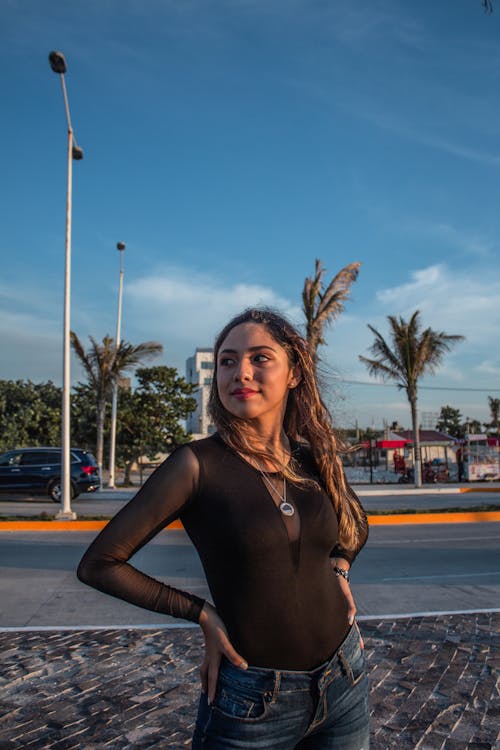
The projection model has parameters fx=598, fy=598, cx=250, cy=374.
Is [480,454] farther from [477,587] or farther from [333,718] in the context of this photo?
[333,718]

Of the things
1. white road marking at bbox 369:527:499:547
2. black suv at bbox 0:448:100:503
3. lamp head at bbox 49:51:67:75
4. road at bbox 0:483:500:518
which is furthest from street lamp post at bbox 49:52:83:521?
white road marking at bbox 369:527:499:547

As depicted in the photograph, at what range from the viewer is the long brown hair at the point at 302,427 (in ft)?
5.57

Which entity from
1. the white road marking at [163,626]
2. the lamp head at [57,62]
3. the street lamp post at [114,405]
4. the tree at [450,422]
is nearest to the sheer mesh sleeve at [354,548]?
the white road marking at [163,626]

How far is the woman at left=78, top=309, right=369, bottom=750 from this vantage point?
4.80ft

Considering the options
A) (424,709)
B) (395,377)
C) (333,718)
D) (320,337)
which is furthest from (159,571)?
(395,377)

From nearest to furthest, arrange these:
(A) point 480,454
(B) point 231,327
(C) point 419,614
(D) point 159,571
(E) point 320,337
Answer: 1. (B) point 231,327
2. (C) point 419,614
3. (D) point 159,571
4. (E) point 320,337
5. (A) point 480,454

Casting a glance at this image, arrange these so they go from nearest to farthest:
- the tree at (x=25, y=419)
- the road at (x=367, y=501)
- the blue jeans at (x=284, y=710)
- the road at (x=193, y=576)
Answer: the blue jeans at (x=284, y=710)
the road at (x=193, y=576)
the road at (x=367, y=501)
the tree at (x=25, y=419)

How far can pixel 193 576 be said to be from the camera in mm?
6969

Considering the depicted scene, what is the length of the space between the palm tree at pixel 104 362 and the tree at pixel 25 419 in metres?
9.83

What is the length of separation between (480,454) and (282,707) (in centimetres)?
2624

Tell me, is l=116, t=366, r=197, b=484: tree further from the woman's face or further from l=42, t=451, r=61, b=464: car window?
the woman's face

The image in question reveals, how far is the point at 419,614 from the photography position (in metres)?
5.11

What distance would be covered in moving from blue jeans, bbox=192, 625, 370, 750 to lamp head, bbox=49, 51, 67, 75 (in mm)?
13738

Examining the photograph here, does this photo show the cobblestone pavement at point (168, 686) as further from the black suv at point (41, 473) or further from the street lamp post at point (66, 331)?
the black suv at point (41, 473)
